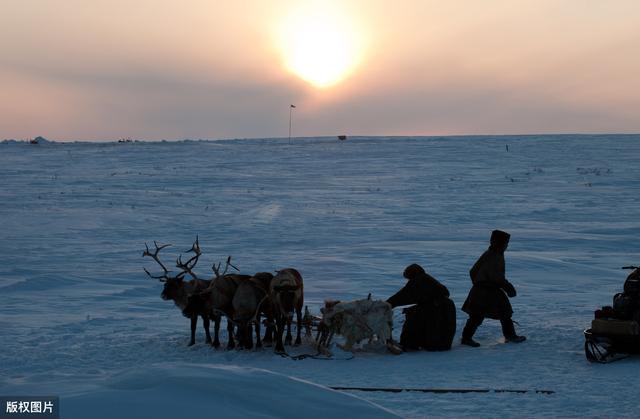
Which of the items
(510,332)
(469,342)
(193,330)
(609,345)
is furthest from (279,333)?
(609,345)

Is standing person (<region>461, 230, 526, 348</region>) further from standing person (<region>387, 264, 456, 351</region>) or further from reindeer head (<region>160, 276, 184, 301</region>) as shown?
reindeer head (<region>160, 276, 184, 301</region>)

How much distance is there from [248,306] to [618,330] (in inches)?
182

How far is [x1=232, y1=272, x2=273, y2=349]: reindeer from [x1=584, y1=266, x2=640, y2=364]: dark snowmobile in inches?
163

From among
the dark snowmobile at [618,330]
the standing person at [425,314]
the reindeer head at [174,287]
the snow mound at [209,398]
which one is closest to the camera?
the snow mound at [209,398]

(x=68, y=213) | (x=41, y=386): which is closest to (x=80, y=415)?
(x=41, y=386)

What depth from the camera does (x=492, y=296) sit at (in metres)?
11.2

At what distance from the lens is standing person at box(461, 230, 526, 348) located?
11.2 meters

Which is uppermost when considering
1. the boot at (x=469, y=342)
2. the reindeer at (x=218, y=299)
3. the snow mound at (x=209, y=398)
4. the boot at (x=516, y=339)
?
the reindeer at (x=218, y=299)

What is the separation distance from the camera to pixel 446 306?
11203mm

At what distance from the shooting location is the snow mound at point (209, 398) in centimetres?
535

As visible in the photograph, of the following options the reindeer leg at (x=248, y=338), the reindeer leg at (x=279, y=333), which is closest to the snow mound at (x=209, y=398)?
the reindeer leg at (x=279, y=333)

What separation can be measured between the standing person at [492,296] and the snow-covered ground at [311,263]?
0.31 meters

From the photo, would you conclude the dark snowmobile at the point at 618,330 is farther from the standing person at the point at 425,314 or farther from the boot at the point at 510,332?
the standing person at the point at 425,314

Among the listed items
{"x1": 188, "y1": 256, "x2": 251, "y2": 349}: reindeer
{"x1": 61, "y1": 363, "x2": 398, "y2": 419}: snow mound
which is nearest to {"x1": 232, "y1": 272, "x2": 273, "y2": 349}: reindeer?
{"x1": 188, "y1": 256, "x2": 251, "y2": 349}: reindeer
